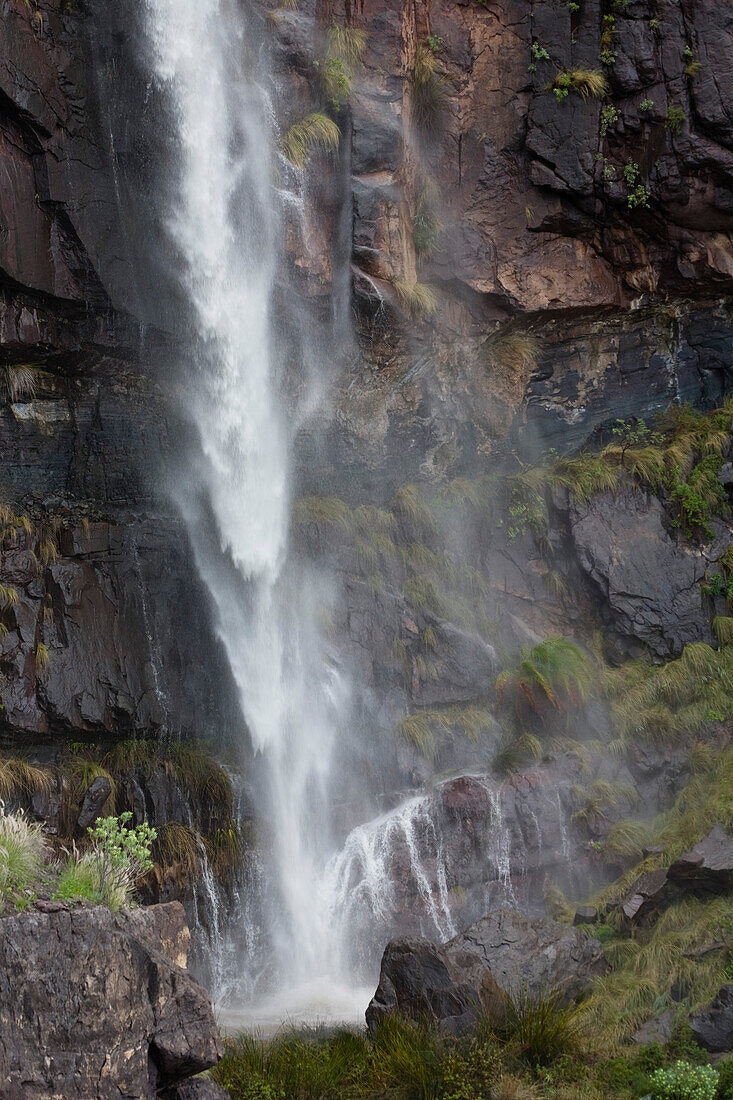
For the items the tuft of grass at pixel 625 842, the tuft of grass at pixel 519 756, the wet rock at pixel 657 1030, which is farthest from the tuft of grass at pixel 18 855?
the tuft of grass at pixel 625 842

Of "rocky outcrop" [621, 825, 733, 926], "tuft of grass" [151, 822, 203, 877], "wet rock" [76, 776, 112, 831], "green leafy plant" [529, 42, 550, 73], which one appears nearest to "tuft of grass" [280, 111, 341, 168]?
"green leafy plant" [529, 42, 550, 73]

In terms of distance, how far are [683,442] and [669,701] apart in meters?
4.54

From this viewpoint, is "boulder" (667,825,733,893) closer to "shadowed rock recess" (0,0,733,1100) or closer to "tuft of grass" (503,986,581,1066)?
"shadowed rock recess" (0,0,733,1100)

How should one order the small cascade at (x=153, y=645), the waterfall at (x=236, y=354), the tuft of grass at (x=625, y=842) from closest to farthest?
the tuft of grass at (x=625, y=842) < the small cascade at (x=153, y=645) < the waterfall at (x=236, y=354)

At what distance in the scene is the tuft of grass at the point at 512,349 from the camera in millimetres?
14281

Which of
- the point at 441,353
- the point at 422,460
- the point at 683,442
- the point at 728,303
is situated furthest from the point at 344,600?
the point at 728,303

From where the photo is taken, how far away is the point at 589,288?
45.0 ft

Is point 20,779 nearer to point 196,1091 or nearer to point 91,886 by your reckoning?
point 91,886

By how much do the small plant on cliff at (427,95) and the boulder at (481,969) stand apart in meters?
12.0

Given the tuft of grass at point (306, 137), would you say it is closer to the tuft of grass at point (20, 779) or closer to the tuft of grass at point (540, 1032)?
the tuft of grass at point (20, 779)

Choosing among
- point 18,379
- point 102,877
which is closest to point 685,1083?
point 102,877

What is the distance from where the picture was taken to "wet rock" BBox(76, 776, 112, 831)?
9891 millimetres

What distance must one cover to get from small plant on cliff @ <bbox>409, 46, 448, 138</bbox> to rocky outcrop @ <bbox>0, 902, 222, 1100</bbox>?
42.6 feet

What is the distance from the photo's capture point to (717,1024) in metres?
6.28
